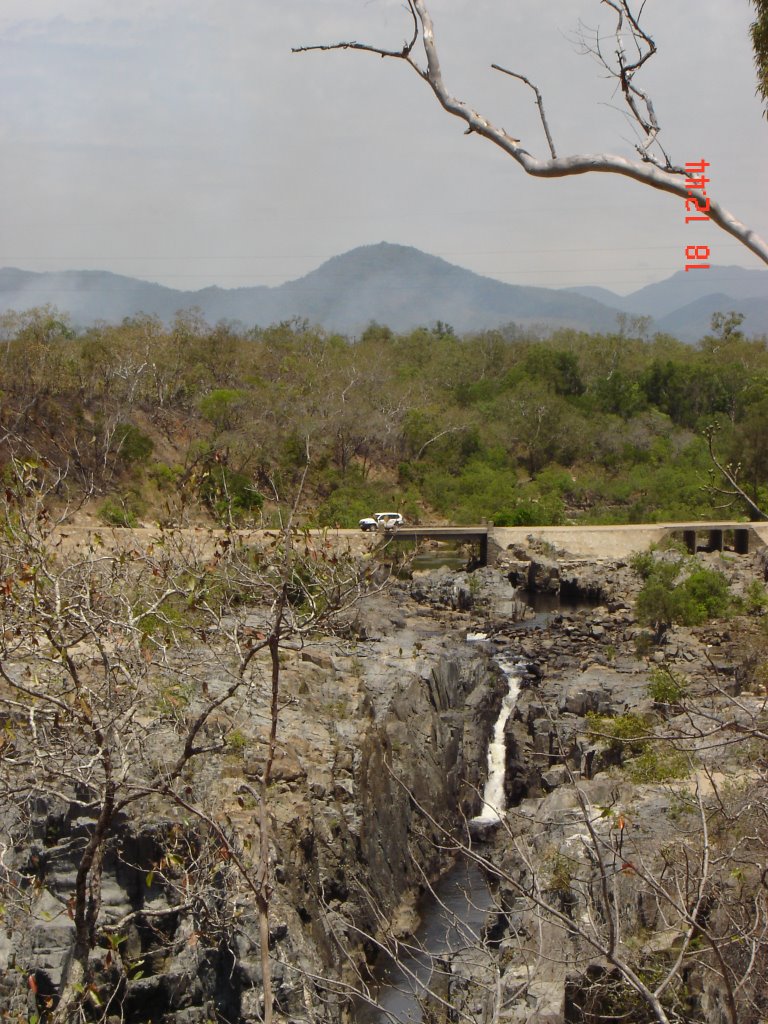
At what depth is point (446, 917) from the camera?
10781 millimetres

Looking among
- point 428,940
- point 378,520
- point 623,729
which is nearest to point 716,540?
point 378,520

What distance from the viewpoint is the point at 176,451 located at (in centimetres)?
4581

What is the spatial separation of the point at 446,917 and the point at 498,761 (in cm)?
1067

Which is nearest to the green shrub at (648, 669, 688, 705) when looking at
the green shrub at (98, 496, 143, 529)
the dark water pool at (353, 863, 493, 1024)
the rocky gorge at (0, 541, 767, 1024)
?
the rocky gorge at (0, 541, 767, 1024)

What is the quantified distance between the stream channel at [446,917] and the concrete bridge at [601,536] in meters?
12.0

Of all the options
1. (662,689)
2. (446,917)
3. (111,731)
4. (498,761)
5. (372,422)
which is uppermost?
(372,422)

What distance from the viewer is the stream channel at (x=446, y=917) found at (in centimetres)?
1165

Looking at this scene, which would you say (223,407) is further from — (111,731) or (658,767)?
(111,731)

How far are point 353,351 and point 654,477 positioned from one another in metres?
18.4

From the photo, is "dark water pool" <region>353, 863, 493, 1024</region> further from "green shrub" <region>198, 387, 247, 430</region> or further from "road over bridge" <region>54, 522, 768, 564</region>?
"green shrub" <region>198, 387, 247, 430</region>

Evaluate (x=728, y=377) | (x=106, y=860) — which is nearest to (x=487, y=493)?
(x=728, y=377)

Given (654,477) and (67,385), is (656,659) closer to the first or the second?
(654,477)

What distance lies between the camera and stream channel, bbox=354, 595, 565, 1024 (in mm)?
11651

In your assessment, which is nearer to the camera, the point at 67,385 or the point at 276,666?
the point at 276,666
